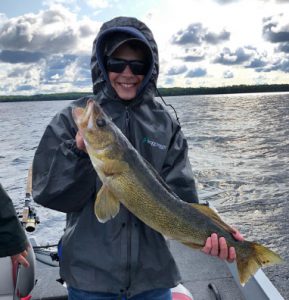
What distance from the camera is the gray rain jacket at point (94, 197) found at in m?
3.01

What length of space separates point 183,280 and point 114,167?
3.74 meters

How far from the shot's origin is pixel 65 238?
3154 mm

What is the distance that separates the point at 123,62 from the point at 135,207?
3.71 ft

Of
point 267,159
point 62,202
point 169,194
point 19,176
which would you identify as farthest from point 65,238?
point 267,159

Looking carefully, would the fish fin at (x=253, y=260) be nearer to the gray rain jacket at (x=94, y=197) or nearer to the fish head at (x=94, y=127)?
the gray rain jacket at (x=94, y=197)

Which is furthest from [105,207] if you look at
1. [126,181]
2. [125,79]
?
[125,79]

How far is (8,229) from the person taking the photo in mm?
3391

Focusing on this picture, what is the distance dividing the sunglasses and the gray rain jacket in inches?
3.3

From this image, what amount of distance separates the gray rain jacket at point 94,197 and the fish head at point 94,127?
118 millimetres

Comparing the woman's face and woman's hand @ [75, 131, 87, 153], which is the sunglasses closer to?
the woman's face

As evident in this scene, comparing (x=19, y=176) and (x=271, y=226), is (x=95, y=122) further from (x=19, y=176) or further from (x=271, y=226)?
(x=19, y=176)

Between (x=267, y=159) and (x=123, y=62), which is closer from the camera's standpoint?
(x=123, y=62)

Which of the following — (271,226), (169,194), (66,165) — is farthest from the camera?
(271,226)

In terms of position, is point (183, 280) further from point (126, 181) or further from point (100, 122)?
point (100, 122)
